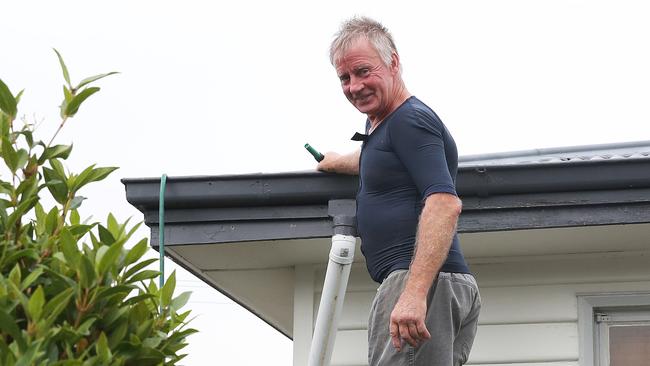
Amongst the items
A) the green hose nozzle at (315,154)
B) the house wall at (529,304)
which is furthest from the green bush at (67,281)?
Answer: the house wall at (529,304)

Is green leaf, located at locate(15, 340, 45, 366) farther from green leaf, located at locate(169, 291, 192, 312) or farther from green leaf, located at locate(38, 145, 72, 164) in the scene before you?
green leaf, located at locate(38, 145, 72, 164)

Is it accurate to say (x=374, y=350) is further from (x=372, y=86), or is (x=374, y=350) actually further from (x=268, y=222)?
(x=268, y=222)

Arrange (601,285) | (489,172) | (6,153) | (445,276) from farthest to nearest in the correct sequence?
(601,285), (489,172), (445,276), (6,153)

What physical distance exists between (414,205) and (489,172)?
1.38 m

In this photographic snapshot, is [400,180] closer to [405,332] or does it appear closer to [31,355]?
[405,332]

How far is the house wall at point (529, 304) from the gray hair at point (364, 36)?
187 centimetres

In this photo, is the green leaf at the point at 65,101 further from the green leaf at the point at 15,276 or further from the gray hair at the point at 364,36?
the gray hair at the point at 364,36

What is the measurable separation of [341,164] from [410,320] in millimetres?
1657

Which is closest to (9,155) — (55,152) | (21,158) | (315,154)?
(21,158)

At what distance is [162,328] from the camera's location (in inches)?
130

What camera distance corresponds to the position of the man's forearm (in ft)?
13.4

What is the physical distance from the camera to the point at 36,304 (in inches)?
112

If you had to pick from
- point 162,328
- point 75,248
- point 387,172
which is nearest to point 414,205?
point 387,172

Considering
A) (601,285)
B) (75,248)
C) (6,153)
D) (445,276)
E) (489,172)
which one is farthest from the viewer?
(601,285)
